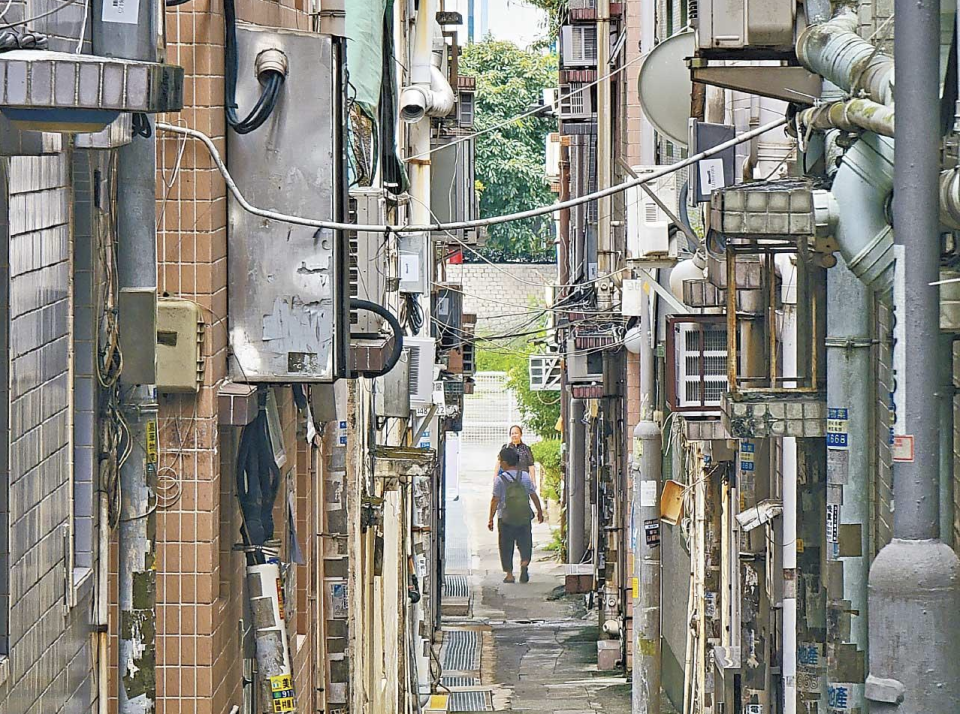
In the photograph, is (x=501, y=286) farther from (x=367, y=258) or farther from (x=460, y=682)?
(x=367, y=258)

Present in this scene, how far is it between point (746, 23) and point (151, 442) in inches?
153

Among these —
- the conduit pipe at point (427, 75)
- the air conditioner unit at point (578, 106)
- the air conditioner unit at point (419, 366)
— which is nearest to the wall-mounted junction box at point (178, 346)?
the air conditioner unit at point (419, 366)

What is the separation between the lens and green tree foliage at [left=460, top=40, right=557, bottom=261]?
1954 inches

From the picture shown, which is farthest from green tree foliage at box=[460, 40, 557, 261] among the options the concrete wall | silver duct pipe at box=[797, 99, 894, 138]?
silver duct pipe at box=[797, 99, 894, 138]

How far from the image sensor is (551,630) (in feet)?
84.0

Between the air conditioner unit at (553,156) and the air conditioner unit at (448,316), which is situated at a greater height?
the air conditioner unit at (553,156)

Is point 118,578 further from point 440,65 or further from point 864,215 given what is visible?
point 440,65

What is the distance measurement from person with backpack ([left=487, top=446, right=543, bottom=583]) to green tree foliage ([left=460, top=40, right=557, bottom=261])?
60.8ft

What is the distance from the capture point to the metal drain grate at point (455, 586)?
29.6 meters

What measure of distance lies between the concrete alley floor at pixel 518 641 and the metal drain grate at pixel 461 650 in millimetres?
13

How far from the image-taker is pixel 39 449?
18.6 ft

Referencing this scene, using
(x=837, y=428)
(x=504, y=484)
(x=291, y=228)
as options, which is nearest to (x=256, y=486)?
(x=291, y=228)

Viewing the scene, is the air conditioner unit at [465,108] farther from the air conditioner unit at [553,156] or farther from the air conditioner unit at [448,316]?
the air conditioner unit at [553,156]

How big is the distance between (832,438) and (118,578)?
392cm
